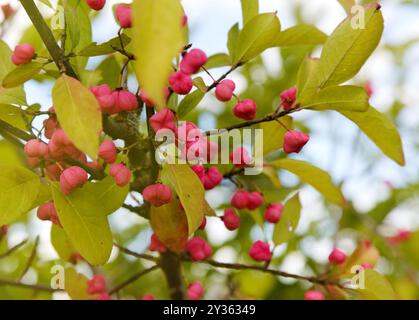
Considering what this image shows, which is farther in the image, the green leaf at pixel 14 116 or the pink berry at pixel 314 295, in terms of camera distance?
the pink berry at pixel 314 295

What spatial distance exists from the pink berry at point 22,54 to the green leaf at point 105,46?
0.08 metres

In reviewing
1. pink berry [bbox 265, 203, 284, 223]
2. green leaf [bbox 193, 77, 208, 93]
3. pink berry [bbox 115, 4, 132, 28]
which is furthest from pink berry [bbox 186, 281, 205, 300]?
pink berry [bbox 115, 4, 132, 28]

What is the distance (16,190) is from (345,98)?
1.72 ft

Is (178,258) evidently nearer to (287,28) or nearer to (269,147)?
(269,147)

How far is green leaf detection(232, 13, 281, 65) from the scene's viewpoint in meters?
1.06

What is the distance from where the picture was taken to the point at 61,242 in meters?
1.30

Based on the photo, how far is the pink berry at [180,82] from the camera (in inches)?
37.2

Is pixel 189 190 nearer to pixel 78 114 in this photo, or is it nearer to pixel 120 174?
pixel 120 174

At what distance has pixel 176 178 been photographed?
3.06 ft

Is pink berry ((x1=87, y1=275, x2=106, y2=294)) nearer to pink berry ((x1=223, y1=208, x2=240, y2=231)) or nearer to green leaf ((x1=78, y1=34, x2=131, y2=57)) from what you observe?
pink berry ((x1=223, y1=208, x2=240, y2=231))

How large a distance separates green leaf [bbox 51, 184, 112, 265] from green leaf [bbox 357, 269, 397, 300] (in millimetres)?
523

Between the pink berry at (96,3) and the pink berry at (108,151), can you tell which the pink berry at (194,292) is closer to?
the pink berry at (108,151)

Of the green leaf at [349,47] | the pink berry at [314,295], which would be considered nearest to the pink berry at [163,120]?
the green leaf at [349,47]

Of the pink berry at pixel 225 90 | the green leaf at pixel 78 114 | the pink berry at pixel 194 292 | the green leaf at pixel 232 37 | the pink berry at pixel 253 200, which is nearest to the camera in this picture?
the green leaf at pixel 78 114
